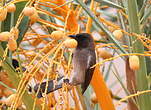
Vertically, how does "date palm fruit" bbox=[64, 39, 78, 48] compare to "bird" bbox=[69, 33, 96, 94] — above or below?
above

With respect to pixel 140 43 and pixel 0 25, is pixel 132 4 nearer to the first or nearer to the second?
pixel 140 43

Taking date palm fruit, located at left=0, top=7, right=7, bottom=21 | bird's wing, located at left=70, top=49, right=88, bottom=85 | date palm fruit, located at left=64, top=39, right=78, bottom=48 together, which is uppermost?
date palm fruit, located at left=0, top=7, right=7, bottom=21

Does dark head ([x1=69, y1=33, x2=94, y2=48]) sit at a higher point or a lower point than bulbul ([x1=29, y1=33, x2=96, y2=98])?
higher

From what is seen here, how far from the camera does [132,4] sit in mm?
453

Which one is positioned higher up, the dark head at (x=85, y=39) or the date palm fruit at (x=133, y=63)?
the dark head at (x=85, y=39)

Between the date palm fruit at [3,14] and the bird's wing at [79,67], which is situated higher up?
the date palm fruit at [3,14]

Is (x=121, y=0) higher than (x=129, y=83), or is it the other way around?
(x=121, y=0)

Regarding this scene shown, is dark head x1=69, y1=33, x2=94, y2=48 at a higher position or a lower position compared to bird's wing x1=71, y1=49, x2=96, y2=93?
higher

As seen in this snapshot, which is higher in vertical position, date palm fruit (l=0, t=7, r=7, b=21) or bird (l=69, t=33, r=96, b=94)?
date palm fruit (l=0, t=7, r=7, b=21)

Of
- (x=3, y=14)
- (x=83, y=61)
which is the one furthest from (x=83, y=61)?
(x=3, y=14)

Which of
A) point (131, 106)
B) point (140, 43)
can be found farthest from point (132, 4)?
point (131, 106)

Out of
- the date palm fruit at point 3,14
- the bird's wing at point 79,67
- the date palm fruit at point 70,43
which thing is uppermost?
the date palm fruit at point 3,14

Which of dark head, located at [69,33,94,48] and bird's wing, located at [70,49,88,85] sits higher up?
dark head, located at [69,33,94,48]

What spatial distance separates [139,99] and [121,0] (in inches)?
5.5
